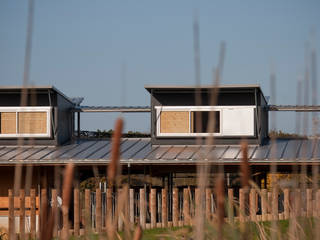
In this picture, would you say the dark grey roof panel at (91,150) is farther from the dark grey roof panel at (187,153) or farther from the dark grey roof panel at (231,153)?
the dark grey roof panel at (231,153)

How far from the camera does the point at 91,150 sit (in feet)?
67.4

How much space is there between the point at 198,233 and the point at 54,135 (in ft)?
64.3

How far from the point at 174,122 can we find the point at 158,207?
4452 mm

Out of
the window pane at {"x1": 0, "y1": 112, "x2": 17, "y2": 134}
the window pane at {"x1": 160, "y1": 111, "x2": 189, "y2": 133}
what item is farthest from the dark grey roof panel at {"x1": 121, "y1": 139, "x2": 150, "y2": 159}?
the window pane at {"x1": 0, "y1": 112, "x2": 17, "y2": 134}

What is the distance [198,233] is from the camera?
6.54ft

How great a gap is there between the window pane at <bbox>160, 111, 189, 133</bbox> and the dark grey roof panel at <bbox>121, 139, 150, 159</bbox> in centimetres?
97

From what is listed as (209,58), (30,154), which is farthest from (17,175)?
(30,154)

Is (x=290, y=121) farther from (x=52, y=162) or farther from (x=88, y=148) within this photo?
(x=88, y=148)

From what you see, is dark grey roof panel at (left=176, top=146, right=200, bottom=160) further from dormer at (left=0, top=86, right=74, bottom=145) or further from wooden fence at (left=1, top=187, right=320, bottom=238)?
dormer at (left=0, top=86, right=74, bottom=145)

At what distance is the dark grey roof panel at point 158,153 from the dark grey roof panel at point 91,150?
6.32 feet

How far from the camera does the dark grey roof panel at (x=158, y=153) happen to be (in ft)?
61.6

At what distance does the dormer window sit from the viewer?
20594 millimetres

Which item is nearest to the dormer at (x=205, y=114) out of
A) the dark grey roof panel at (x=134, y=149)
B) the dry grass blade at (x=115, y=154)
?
the dark grey roof panel at (x=134, y=149)

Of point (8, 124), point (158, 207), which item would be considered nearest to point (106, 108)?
point (8, 124)
